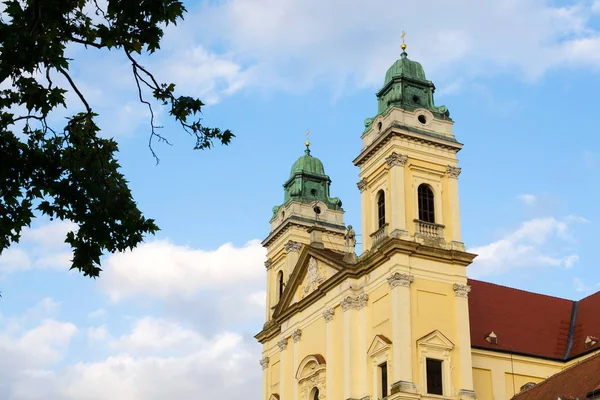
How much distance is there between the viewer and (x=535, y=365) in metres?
42.0

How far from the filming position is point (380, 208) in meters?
40.7

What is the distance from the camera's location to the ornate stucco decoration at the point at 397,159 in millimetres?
39500

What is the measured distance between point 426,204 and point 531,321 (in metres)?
9.85

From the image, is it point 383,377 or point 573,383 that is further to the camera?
point 383,377

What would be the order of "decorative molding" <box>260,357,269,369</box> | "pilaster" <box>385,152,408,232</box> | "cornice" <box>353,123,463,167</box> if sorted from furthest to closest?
"decorative molding" <box>260,357,269,369</box> → "cornice" <box>353,123,463,167</box> → "pilaster" <box>385,152,408,232</box>

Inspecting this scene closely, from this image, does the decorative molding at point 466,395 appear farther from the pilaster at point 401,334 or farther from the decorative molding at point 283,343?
the decorative molding at point 283,343

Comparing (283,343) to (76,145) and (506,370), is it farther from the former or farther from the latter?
(76,145)

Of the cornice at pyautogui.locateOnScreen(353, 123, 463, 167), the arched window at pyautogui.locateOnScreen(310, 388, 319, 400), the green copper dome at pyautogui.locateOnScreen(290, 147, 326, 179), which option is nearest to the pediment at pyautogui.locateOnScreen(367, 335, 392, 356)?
the arched window at pyautogui.locateOnScreen(310, 388, 319, 400)

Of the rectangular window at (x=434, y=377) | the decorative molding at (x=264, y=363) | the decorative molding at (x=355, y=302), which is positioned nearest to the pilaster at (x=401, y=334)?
the rectangular window at (x=434, y=377)

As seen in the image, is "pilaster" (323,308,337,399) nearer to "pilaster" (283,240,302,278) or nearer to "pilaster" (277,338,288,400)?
"pilaster" (277,338,288,400)

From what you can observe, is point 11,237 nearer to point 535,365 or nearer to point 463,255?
point 463,255

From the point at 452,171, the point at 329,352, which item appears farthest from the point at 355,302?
the point at 452,171

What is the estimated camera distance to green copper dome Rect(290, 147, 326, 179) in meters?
53.5

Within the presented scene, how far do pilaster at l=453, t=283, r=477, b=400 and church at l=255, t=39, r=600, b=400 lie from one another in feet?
0.16
